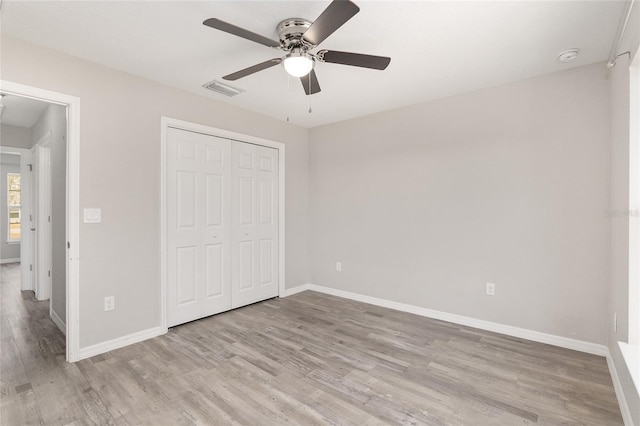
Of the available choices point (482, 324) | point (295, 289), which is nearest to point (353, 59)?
point (482, 324)

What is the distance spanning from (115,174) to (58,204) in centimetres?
112

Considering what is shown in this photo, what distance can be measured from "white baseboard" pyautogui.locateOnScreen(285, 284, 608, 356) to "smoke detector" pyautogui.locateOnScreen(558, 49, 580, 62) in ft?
8.01

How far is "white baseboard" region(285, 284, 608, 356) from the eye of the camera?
2611 mm

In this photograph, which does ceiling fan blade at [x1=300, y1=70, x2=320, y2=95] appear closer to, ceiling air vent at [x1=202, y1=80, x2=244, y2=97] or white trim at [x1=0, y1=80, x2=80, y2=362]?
ceiling air vent at [x1=202, y1=80, x2=244, y2=97]

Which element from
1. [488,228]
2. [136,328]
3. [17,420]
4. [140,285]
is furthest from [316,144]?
[17,420]

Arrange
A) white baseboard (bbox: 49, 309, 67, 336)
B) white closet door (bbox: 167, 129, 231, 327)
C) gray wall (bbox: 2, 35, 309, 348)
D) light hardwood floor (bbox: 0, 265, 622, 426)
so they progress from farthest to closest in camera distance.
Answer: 1. white closet door (bbox: 167, 129, 231, 327)
2. white baseboard (bbox: 49, 309, 67, 336)
3. gray wall (bbox: 2, 35, 309, 348)
4. light hardwood floor (bbox: 0, 265, 622, 426)

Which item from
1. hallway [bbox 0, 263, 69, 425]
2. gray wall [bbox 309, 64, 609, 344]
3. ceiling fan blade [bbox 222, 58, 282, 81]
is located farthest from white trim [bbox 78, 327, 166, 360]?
ceiling fan blade [bbox 222, 58, 282, 81]

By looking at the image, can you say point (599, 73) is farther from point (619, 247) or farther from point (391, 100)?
point (391, 100)

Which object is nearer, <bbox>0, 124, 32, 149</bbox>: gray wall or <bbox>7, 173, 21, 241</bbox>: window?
<bbox>0, 124, 32, 149</bbox>: gray wall

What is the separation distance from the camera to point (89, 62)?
2.57 meters

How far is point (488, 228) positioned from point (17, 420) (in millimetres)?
3969

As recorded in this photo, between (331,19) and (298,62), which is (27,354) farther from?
(331,19)

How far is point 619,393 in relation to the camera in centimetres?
194

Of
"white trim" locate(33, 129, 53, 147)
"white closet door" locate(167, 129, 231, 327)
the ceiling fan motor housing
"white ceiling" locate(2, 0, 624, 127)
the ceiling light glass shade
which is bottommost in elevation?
"white closet door" locate(167, 129, 231, 327)
